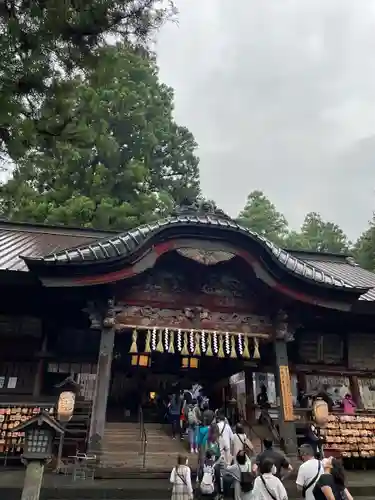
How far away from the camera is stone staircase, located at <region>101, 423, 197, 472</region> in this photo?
857 centimetres

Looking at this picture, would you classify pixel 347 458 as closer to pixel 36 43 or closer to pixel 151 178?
pixel 36 43

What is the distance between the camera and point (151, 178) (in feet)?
102

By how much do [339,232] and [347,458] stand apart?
155 ft

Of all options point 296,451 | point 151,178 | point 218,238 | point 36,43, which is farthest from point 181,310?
point 151,178

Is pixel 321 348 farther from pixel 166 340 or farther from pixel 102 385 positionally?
pixel 102 385

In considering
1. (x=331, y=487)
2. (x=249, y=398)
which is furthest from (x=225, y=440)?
(x=249, y=398)

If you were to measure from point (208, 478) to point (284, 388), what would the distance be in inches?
136

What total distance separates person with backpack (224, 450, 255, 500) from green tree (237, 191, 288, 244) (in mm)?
38472

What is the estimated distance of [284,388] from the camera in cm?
986

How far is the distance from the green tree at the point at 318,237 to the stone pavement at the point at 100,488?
134 feet

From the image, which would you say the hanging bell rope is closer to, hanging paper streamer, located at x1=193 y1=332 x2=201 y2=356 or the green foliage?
hanging paper streamer, located at x1=193 y1=332 x2=201 y2=356

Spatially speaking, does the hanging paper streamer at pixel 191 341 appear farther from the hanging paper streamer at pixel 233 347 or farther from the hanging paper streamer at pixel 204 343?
the hanging paper streamer at pixel 233 347

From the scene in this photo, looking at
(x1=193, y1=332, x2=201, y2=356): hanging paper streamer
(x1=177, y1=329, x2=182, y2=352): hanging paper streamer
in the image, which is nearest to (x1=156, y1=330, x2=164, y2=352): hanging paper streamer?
(x1=177, y1=329, x2=182, y2=352): hanging paper streamer

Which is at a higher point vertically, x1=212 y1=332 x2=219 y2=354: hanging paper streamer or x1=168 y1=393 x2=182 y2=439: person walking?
x1=212 y1=332 x2=219 y2=354: hanging paper streamer
